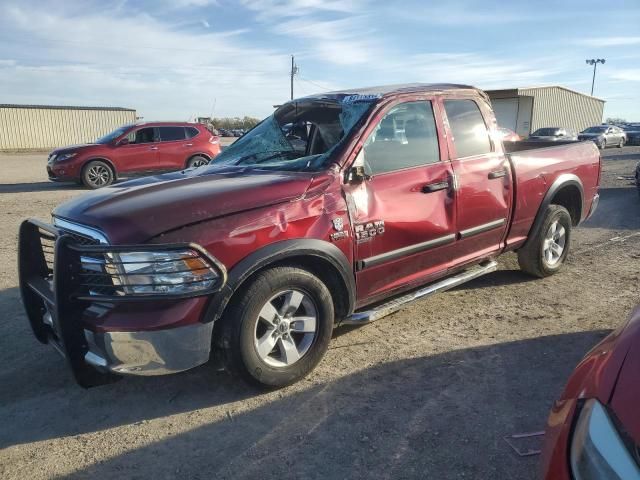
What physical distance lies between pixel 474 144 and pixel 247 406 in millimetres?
2836

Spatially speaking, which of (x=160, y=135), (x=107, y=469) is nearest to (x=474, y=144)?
(x=107, y=469)

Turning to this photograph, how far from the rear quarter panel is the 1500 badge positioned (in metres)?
1.77

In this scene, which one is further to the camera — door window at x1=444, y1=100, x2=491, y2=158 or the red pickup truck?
door window at x1=444, y1=100, x2=491, y2=158

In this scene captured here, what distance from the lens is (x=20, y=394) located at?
3357mm

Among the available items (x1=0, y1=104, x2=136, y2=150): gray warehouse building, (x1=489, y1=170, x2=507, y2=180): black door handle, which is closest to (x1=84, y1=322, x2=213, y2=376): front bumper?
(x1=489, y1=170, x2=507, y2=180): black door handle

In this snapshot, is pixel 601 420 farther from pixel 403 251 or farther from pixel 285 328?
pixel 403 251

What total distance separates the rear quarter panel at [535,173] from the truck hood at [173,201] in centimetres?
230

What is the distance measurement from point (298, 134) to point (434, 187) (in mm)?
1272

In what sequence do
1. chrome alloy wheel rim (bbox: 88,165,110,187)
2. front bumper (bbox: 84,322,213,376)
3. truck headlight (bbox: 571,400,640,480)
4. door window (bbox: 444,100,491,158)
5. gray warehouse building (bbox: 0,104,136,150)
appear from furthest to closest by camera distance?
gray warehouse building (bbox: 0,104,136,150)
chrome alloy wheel rim (bbox: 88,165,110,187)
door window (bbox: 444,100,491,158)
front bumper (bbox: 84,322,213,376)
truck headlight (bbox: 571,400,640,480)

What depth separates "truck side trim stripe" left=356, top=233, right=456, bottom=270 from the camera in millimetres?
3623

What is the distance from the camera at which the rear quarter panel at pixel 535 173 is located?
4797 millimetres

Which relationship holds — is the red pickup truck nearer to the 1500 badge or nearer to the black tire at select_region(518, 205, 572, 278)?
the 1500 badge

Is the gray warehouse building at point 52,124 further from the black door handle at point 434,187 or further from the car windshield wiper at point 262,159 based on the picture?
the black door handle at point 434,187

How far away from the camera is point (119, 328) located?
2.77 m
